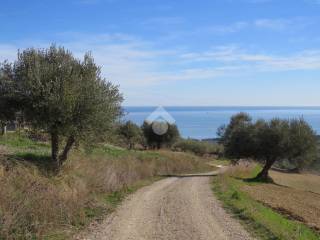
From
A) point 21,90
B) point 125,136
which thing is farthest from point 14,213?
point 125,136

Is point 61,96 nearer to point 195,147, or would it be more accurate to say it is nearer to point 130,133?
point 130,133

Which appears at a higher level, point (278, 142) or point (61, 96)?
point (61, 96)

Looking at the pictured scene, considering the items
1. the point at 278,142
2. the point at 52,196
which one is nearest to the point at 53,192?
the point at 52,196

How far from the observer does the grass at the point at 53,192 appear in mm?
13438

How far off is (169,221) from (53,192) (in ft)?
13.1

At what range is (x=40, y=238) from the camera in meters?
13.1

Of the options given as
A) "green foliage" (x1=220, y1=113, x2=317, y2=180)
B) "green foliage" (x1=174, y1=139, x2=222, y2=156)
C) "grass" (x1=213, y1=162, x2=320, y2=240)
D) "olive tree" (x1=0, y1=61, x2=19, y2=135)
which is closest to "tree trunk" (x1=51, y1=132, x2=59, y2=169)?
"olive tree" (x1=0, y1=61, x2=19, y2=135)

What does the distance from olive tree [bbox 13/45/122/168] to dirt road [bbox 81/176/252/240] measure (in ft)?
13.4

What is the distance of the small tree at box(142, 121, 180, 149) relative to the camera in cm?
8507

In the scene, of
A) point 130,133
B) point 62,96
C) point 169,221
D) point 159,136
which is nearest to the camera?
point 169,221

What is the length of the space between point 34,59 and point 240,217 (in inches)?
468

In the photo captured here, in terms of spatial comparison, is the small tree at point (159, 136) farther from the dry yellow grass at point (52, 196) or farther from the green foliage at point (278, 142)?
the dry yellow grass at point (52, 196)

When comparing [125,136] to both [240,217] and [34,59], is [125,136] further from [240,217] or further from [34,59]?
[240,217]

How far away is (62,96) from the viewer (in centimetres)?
2239
